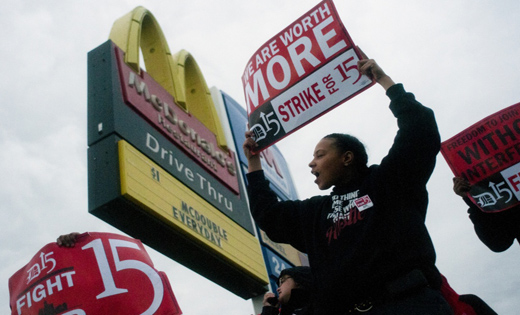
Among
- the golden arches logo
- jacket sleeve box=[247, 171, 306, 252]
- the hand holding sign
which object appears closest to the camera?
the hand holding sign

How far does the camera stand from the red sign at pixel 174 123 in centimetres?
629

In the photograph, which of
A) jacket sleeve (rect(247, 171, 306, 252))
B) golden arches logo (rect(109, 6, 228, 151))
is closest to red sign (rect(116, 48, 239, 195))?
golden arches logo (rect(109, 6, 228, 151))

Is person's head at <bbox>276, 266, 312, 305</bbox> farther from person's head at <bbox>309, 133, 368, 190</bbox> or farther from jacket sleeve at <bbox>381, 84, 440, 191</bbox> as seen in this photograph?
jacket sleeve at <bbox>381, 84, 440, 191</bbox>

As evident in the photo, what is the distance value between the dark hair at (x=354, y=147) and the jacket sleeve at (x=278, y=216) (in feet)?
1.02

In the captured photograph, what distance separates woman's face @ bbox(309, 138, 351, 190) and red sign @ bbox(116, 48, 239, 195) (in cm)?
406

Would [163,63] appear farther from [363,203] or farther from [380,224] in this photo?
[380,224]

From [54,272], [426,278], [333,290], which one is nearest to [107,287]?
[54,272]

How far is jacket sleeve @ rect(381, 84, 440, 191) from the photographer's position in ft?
6.52

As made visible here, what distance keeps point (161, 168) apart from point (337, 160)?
3926 mm

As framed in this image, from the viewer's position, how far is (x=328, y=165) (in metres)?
2.31

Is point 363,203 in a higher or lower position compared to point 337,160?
lower

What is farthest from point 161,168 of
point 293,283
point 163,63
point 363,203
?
point 363,203

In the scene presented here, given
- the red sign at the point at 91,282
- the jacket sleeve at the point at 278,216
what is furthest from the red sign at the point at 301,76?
the red sign at the point at 91,282

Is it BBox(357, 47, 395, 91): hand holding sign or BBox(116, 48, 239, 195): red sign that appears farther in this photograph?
BBox(116, 48, 239, 195): red sign
